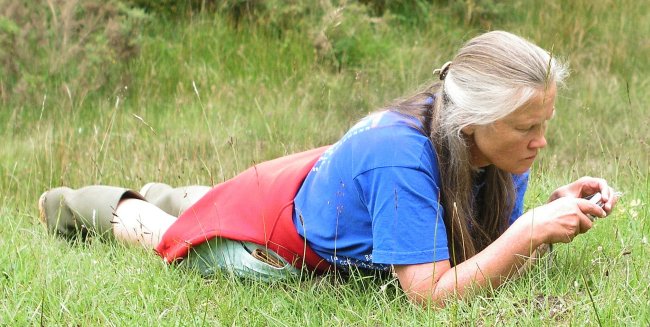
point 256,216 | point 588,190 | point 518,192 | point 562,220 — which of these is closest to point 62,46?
point 256,216

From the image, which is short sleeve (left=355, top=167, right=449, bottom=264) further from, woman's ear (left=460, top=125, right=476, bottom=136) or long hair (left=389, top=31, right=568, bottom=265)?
woman's ear (left=460, top=125, right=476, bottom=136)

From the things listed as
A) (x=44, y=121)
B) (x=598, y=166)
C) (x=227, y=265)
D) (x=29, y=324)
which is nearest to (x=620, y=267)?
(x=227, y=265)

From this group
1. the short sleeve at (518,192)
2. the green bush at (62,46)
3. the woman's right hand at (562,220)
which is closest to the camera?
the woman's right hand at (562,220)

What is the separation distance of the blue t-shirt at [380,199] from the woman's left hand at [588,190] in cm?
59

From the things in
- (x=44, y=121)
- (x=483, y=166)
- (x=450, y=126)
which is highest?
(x=450, y=126)

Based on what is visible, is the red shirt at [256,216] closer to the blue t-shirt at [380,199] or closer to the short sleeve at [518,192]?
the blue t-shirt at [380,199]

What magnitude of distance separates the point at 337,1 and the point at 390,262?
5147mm

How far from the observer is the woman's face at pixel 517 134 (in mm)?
3232

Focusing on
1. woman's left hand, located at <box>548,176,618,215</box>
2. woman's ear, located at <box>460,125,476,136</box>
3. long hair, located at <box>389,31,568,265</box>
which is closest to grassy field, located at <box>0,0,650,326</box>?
woman's left hand, located at <box>548,176,618,215</box>

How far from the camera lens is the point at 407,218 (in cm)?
323

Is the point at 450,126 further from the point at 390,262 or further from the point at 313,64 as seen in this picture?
the point at 313,64

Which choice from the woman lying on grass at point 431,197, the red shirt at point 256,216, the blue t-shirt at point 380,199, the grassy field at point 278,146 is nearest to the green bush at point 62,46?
the grassy field at point 278,146

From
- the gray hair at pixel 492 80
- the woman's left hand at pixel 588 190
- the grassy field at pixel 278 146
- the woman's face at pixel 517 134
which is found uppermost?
the gray hair at pixel 492 80

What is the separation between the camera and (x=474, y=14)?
27.8 feet
